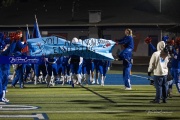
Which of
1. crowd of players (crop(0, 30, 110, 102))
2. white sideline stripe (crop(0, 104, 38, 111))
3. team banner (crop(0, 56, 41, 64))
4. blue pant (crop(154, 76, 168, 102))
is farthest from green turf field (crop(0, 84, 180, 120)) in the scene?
crowd of players (crop(0, 30, 110, 102))

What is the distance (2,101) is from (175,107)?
5.18 metres

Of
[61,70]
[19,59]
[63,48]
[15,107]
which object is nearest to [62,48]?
[63,48]

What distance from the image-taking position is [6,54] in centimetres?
1605

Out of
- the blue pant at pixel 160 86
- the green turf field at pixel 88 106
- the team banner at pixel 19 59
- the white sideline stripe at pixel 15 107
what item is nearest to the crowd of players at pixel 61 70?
the team banner at pixel 19 59

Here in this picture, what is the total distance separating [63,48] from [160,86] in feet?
25.5

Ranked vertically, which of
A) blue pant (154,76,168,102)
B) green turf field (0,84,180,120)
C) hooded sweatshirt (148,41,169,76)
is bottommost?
green turf field (0,84,180,120)

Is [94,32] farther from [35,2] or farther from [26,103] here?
[26,103]

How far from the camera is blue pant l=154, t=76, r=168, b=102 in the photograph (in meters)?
15.3

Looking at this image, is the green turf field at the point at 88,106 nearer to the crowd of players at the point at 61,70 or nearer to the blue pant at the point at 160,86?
the blue pant at the point at 160,86

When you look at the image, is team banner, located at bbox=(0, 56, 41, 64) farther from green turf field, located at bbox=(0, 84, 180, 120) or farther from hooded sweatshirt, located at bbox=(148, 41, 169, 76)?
hooded sweatshirt, located at bbox=(148, 41, 169, 76)

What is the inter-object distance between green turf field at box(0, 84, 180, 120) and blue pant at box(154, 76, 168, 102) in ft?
1.06

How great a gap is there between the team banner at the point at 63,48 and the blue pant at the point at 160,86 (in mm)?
7285

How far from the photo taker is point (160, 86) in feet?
50.2

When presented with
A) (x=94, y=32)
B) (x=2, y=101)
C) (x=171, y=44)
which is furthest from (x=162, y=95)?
(x=94, y=32)
